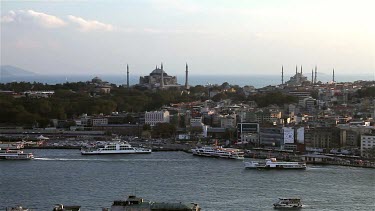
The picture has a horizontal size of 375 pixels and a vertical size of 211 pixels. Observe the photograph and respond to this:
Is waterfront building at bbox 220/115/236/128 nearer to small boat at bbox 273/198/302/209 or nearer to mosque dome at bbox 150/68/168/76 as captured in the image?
small boat at bbox 273/198/302/209

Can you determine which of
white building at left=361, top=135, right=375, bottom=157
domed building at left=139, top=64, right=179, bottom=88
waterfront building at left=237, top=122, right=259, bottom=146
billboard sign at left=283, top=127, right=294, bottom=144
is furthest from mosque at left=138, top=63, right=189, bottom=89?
white building at left=361, top=135, right=375, bottom=157

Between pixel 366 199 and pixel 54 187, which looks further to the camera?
pixel 54 187

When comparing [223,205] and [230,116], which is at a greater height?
[230,116]

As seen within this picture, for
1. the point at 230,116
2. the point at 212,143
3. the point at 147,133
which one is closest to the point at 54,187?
the point at 212,143

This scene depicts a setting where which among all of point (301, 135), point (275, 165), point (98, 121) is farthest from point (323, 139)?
point (98, 121)

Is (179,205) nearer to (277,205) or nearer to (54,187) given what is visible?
(277,205)

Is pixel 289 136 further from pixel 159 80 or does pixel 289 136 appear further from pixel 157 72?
pixel 157 72

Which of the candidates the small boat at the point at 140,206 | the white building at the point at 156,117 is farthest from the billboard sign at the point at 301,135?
the small boat at the point at 140,206
